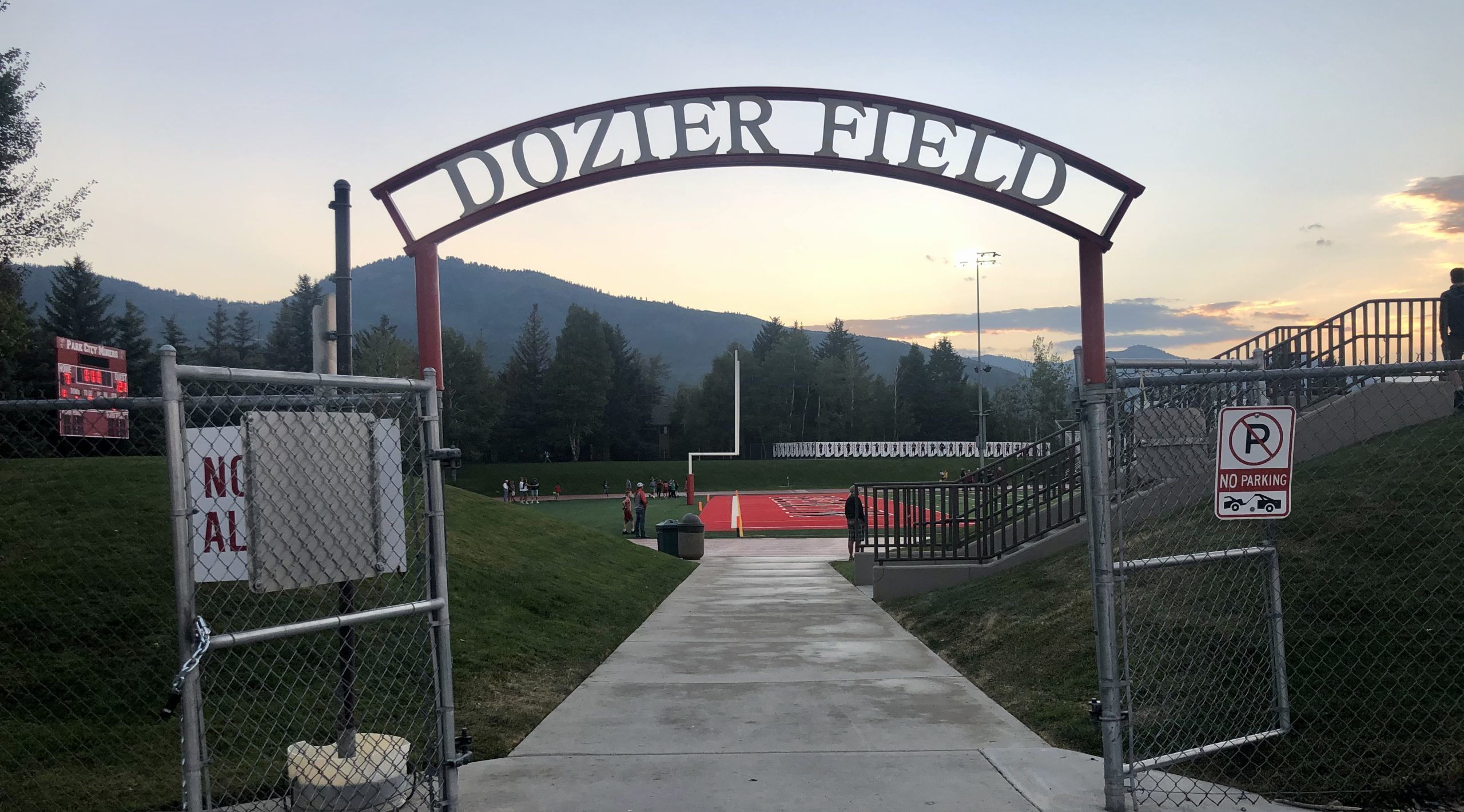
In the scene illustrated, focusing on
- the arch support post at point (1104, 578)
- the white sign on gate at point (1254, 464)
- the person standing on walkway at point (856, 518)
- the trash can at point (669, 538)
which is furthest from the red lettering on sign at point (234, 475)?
the trash can at point (669, 538)

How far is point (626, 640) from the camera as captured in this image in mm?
10930

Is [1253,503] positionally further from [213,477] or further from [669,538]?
[669,538]

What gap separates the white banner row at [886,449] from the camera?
91000 mm

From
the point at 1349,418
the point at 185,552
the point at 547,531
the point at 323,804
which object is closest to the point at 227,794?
the point at 323,804

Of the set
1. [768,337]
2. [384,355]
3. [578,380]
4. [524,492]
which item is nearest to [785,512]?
[524,492]

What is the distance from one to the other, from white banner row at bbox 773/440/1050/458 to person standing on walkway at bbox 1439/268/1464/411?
76.9m

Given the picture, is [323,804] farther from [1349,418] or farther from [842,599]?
[1349,418]

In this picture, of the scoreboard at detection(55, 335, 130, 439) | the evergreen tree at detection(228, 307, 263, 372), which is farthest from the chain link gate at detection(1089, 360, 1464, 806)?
the evergreen tree at detection(228, 307, 263, 372)

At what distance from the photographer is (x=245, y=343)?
115 meters

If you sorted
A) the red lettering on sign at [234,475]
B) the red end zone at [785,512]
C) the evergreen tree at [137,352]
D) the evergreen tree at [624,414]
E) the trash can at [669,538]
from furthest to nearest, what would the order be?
the evergreen tree at [624,414] < the evergreen tree at [137,352] < the red end zone at [785,512] < the trash can at [669,538] < the red lettering on sign at [234,475]

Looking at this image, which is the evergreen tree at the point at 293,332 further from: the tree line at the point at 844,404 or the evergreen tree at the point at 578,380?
the tree line at the point at 844,404

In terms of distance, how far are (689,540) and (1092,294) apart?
51.7 ft

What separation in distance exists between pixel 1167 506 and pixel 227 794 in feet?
34.9

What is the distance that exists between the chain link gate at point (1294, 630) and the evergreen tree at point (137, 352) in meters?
52.3
